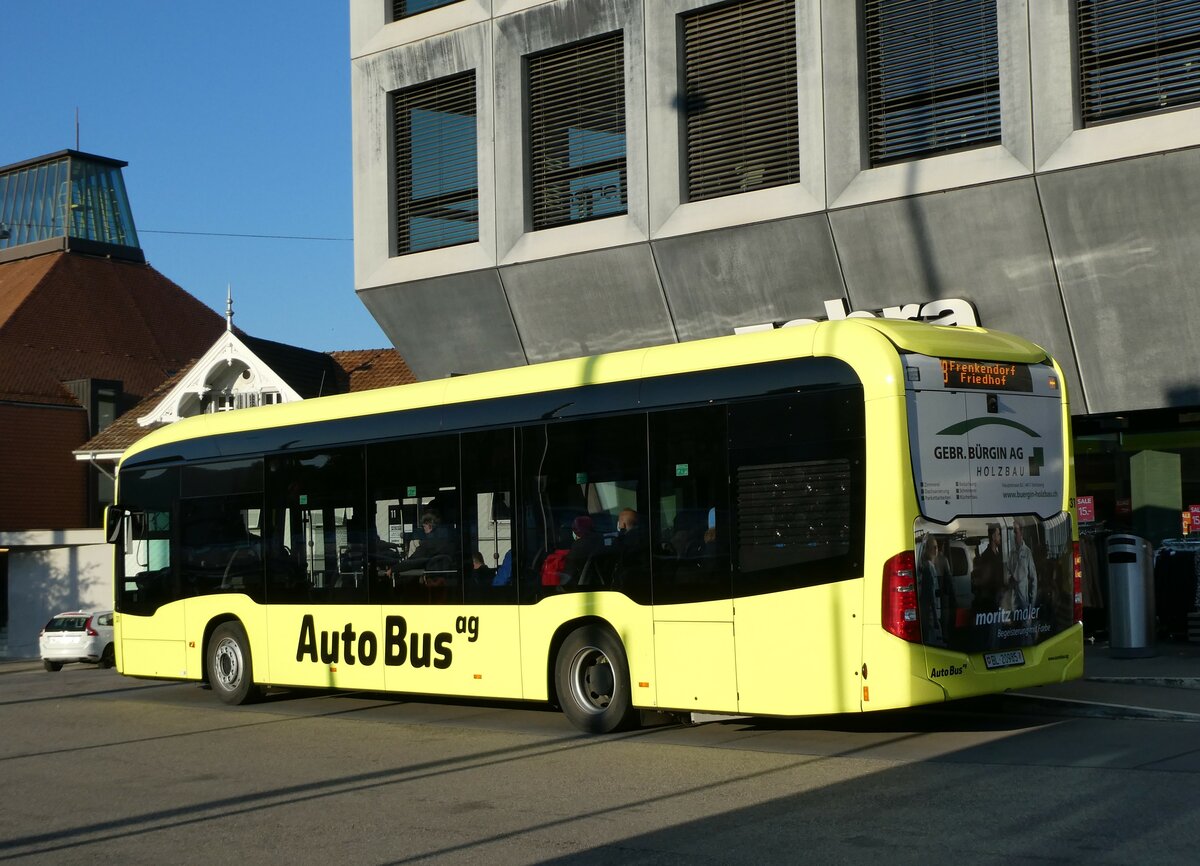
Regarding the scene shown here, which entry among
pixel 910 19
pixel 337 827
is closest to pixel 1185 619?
pixel 910 19

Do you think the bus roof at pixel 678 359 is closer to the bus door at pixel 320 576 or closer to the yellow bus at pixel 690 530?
the yellow bus at pixel 690 530

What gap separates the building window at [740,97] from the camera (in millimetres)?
19109

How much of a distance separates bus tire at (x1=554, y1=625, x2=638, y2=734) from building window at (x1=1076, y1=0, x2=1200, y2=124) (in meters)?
8.65

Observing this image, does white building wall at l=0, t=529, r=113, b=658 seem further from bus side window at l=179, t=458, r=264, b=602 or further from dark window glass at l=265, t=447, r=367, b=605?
dark window glass at l=265, t=447, r=367, b=605

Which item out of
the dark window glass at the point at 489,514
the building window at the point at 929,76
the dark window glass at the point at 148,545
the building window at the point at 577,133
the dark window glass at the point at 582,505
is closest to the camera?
the dark window glass at the point at 582,505

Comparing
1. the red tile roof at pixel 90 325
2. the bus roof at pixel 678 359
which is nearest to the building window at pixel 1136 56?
the bus roof at pixel 678 359

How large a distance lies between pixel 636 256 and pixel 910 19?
15.8 feet

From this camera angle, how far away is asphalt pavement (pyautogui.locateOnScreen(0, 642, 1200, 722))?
39.2 feet

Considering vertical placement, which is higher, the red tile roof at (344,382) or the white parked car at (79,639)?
the red tile roof at (344,382)

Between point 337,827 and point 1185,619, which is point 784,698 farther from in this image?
point 1185,619

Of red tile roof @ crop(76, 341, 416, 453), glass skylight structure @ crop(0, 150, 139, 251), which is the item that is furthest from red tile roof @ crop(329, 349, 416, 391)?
glass skylight structure @ crop(0, 150, 139, 251)

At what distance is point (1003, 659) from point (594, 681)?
3.44 m

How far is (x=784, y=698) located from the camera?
1085 cm

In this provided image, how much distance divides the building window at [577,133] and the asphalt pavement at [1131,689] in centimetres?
922
